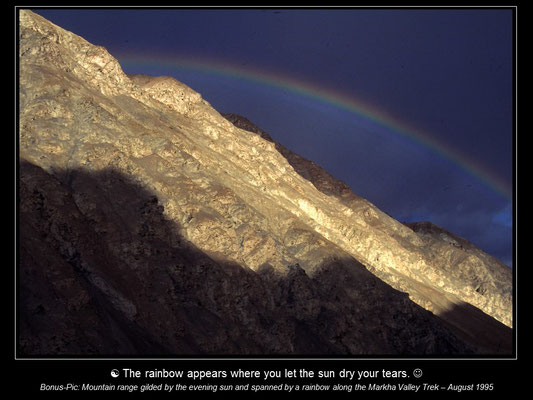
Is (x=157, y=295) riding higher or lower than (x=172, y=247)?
lower

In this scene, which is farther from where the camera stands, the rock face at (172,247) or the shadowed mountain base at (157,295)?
the rock face at (172,247)

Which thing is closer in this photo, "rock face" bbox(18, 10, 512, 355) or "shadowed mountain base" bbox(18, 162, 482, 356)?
"shadowed mountain base" bbox(18, 162, 482, 356)

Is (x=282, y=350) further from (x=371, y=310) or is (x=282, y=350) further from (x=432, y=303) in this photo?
(x=432, y=303)

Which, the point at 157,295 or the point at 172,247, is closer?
the point at 157,295
